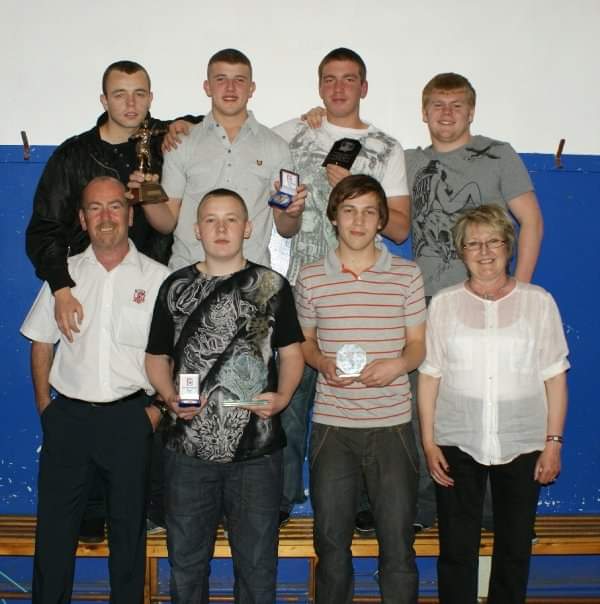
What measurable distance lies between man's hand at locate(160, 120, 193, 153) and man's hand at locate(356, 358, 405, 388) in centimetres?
138

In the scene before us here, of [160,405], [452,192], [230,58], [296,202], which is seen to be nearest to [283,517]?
[160,405]

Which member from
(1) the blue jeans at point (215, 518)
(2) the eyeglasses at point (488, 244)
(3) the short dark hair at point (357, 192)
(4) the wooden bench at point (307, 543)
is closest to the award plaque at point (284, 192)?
(3) the short dark hair at point (357, 192)

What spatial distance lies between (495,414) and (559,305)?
4.48ft

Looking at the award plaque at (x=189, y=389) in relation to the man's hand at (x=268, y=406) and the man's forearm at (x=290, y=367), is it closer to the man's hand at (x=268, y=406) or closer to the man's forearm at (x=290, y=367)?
the man's hand at (x=268, y=406)

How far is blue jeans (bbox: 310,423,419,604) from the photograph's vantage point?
2947 millimetres

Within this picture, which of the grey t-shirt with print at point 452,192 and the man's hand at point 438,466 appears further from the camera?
the grey t-shirt with print at point 452,192

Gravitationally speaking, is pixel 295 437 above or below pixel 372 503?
above

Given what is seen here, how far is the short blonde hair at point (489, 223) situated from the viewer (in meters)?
3.05

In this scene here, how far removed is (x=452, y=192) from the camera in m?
3.49

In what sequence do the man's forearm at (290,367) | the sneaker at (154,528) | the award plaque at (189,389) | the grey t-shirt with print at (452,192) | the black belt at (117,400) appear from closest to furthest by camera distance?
1. the award plaque at (189,389)
2. the man's forearm at (290,367)
3. the black belt at (117,400)
4. the grey t-shirt with print at (452,192)
5. the sneaker at (154,528)

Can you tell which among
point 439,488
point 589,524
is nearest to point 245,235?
point 439,488

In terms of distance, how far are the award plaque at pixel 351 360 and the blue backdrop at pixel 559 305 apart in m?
1.30

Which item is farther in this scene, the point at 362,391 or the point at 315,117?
the point at 315,117

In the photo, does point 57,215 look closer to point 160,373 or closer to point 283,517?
point 160,373
